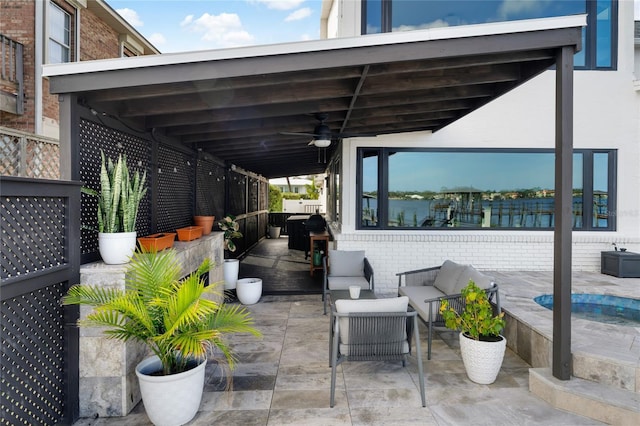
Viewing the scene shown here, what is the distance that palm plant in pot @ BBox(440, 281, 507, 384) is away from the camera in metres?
A: 3.19

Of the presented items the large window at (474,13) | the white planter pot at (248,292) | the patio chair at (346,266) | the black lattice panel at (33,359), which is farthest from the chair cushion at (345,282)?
the large window at (474,13)

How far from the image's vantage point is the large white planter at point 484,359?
3.18 meters

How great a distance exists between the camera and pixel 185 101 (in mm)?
3844

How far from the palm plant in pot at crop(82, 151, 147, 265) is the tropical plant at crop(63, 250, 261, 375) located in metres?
0.29

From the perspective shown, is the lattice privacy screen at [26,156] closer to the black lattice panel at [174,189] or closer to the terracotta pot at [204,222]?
the black lattice panel at [174,189]

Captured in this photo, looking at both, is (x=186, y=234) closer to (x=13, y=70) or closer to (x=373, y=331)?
(x=373, y=331)

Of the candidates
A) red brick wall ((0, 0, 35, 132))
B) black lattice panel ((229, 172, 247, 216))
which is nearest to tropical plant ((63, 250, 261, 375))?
black lattice panel ((229, 172, 247, 216))

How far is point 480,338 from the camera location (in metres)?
3.31

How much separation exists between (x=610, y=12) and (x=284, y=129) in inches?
243

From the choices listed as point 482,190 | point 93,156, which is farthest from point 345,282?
point 93,156

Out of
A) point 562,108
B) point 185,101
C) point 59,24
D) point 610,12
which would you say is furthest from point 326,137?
point 59,24

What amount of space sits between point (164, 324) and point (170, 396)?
1.63 ft

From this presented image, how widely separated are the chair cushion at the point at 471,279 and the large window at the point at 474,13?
430 centimetres

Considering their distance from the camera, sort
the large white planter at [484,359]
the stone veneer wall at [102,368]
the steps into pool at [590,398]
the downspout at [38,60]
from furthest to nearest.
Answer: the downspout at [38,60] → the large white planter at [484,359] → the stone veneer wall at [102,368] → the steps into pool at [590,398]
